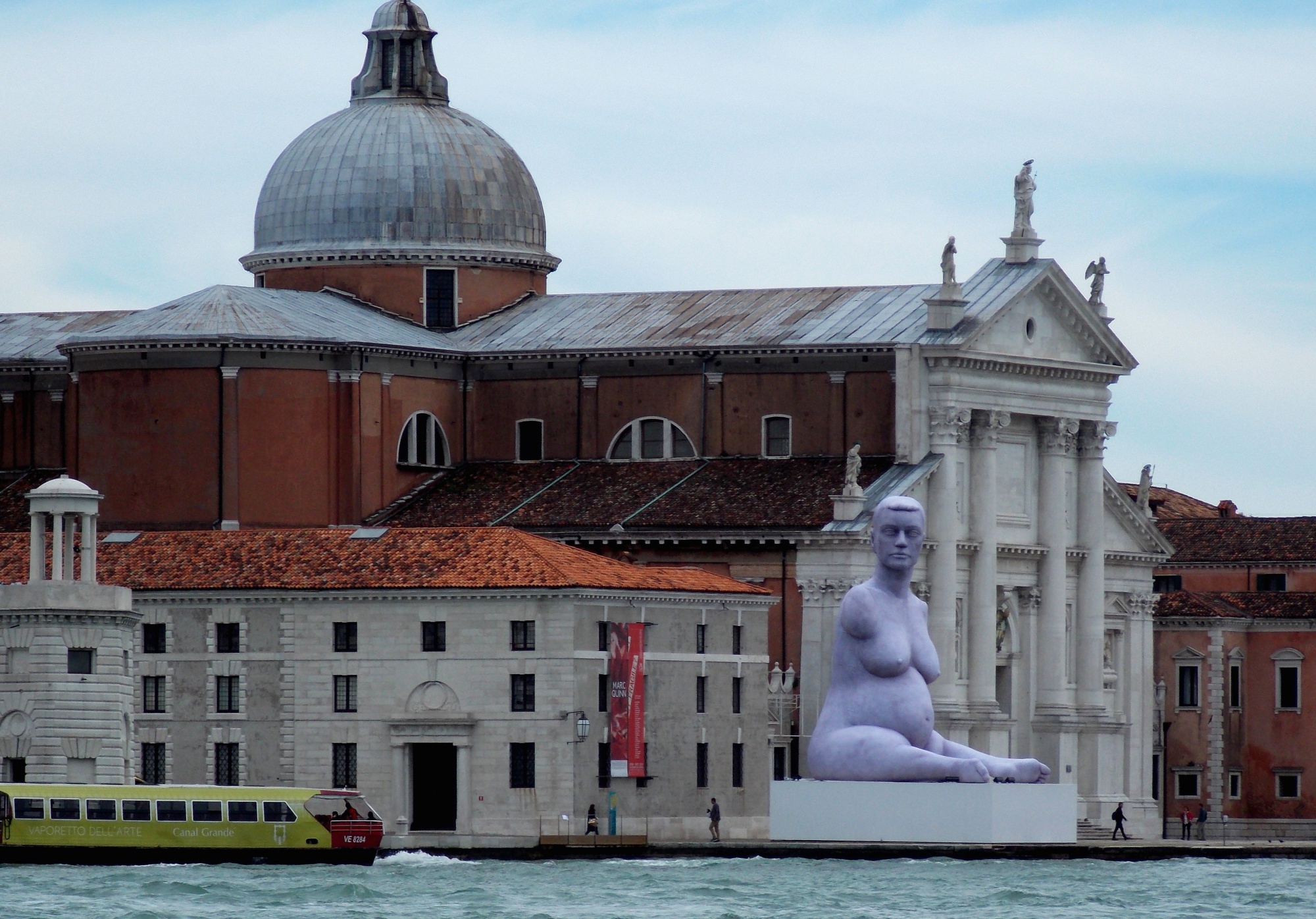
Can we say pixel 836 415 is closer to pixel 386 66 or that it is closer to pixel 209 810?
pixel 386 66

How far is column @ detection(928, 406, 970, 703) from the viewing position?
83188mm

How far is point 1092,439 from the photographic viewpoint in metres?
88.4

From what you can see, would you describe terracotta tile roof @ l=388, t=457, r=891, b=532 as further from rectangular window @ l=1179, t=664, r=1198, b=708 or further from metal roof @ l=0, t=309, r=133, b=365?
rectangular window @ l=1179, t=664, r=1198, b=708

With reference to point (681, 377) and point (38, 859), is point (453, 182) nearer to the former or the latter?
point (681, 377)

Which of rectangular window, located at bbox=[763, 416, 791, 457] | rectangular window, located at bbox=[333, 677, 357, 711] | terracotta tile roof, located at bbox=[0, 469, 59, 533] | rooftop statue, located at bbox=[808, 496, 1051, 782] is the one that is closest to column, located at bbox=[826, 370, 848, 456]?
rectangular window, located at bbox=[763, 416, 791, 457]

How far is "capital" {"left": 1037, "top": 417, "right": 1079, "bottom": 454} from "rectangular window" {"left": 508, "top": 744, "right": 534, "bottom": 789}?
16960mm

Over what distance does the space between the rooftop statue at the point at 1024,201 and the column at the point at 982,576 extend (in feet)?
13.2

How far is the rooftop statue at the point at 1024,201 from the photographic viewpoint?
284 ft

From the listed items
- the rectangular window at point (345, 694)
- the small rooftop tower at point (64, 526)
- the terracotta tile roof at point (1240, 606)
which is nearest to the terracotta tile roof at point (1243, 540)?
the terracotta tile roof at point (1240, 606)

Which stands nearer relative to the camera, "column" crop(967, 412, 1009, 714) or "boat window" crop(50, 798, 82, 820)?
"boat window" crop(50, 798, 82, 820)

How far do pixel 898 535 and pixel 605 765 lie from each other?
10.6 m

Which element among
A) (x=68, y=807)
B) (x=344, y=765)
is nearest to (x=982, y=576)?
(x=344, y=765)

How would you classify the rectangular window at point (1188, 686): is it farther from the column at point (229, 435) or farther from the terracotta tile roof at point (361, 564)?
the column at point (229, 435)

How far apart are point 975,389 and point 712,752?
11.0 meters
